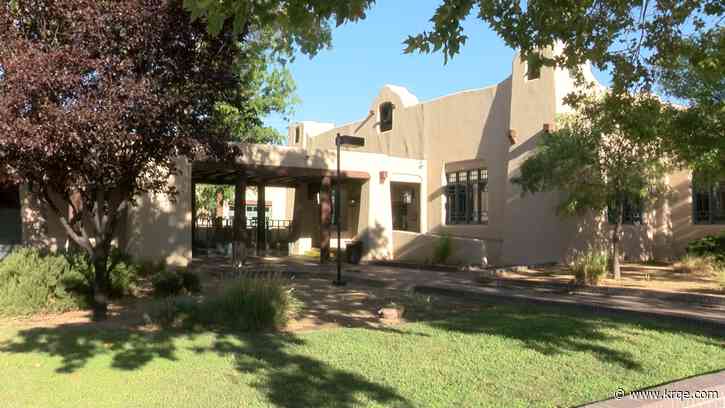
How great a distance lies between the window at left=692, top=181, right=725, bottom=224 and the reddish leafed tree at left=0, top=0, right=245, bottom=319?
15462mm

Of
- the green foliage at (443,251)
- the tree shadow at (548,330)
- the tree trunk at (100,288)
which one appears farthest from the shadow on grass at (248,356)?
the green foliage at (443,251)

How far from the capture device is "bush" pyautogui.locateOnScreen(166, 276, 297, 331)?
26.7ft

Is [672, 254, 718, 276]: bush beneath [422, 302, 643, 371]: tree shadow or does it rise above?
above

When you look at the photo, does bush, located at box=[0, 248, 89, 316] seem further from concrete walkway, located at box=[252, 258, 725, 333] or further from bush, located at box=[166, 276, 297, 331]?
concrete walkway, located at box=[252, 258, 725, 333]

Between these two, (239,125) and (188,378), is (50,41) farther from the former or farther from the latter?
(239,125)

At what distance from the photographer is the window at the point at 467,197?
70.5 ft

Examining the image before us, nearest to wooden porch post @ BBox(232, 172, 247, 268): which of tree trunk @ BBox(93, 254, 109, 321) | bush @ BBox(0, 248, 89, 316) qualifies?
bush @ BBox(0, 248, 89, 316)

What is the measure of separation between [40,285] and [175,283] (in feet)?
7.89

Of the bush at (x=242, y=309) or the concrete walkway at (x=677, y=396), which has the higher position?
the bush at (x=242, y=309)

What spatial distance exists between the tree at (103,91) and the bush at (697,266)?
12112mm

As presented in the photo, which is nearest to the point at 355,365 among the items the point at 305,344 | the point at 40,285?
the point at 305,344

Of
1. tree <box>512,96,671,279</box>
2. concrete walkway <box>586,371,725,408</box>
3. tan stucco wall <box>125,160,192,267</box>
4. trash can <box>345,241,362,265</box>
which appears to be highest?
tree <box>512,96,671,279</box>

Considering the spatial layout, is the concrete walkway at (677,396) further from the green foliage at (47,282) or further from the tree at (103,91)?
the green foliage at (47,282)

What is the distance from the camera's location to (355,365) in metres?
6.03
